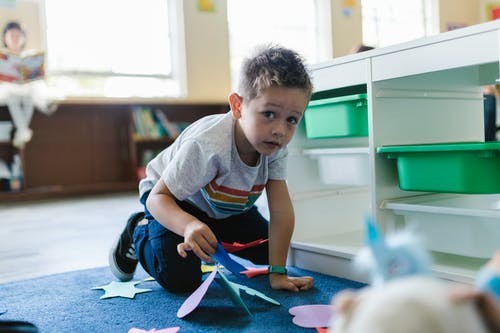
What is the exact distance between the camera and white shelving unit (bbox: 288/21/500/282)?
0.98 metres

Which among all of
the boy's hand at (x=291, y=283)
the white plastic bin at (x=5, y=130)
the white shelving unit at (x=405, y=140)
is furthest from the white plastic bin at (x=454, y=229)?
the white plastic bin at (x=5, y=130)

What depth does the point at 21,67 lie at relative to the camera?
329 centimetres

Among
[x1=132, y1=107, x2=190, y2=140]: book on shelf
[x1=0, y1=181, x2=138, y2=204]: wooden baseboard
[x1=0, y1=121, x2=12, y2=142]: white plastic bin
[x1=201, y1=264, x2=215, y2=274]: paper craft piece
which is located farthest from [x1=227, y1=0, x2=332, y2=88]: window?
[x1=201, y1=264, x2=215, y2=274]: paper craft piece

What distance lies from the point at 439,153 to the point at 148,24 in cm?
343

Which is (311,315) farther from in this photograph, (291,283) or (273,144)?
(273,144)

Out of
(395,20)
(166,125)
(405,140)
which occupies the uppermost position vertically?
(395,20)

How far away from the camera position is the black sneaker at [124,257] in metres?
1.24

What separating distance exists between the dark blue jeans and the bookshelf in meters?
2.50

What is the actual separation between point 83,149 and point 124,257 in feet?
8.83

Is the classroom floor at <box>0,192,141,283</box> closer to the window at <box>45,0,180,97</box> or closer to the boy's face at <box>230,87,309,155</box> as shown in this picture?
the boy's face at <box>230,87,309,155</box>

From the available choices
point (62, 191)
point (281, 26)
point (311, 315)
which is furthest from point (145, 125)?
point (311, 315)

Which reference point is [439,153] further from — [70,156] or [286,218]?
[70,156]

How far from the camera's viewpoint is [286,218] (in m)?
1.14

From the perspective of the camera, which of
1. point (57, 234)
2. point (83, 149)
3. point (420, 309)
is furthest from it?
point (83, 149)
